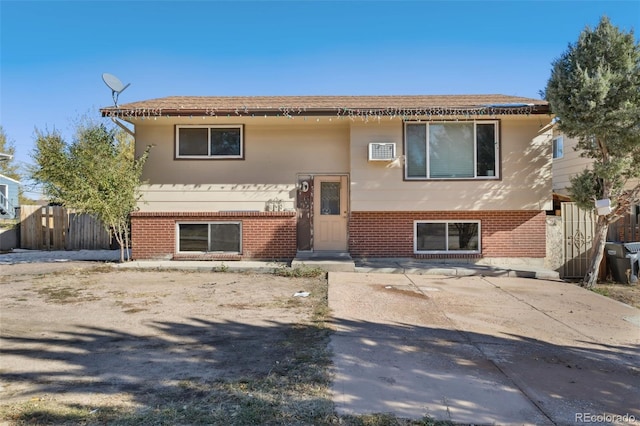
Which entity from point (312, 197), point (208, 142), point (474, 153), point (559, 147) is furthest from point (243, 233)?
point (559, 147)

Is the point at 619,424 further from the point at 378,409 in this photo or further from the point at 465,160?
the point at 465,160

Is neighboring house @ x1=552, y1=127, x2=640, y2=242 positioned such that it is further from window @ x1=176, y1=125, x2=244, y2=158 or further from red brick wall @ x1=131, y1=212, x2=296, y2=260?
window @ x1=176, y1=125, x2=244, y2=158

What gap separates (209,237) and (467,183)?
282 inches

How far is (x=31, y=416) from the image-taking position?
2791mm

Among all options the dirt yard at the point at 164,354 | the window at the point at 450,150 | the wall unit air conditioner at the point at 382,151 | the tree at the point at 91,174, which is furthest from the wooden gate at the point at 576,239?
the tree at the point at 91,174

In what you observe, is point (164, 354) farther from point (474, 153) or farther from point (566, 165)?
point (566, 165)

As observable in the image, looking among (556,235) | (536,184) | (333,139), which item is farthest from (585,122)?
(333,139)

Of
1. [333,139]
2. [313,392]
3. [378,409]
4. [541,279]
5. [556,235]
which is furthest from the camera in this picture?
[333,139]

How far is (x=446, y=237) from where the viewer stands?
35.0 ft

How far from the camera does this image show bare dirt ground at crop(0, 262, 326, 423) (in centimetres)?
330

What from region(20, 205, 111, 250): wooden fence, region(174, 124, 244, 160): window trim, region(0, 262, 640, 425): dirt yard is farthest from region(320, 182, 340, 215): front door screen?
region(20, 205, 111, 250): wooden fence

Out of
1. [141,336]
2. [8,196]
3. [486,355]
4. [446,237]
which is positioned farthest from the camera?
[8,196]

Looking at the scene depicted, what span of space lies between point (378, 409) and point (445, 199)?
8.11 meters

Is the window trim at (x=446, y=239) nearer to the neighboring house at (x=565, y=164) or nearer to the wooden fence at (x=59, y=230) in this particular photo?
the neighboring house at (x=565, y=164)
